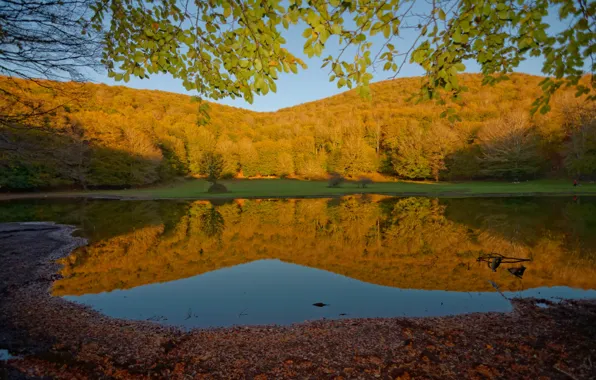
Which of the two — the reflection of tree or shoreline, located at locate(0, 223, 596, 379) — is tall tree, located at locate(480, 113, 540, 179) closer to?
the reflection of tree

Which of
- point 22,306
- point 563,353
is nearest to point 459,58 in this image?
point 563,353

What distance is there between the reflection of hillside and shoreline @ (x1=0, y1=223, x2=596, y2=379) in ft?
8.12

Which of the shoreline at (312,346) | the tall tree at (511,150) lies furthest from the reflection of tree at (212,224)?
the tall tree at (511,150)

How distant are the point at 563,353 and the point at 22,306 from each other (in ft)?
39.4

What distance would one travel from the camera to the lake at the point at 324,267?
8.47 meters

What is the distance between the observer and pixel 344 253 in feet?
45.9

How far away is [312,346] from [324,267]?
6.24 m

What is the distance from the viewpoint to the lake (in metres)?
8.47

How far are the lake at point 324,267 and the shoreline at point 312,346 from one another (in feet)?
2.76

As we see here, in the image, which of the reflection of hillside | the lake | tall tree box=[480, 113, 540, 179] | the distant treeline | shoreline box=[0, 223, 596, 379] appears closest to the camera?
shoreline box=[0, 223, 596, 379]

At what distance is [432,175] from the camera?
62.5m

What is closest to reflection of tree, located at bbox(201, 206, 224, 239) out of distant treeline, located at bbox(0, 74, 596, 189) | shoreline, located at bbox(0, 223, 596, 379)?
shoreline, located at bbox(0, 223, 596, 379)

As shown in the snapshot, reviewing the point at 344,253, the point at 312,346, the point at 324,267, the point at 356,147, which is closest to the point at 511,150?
the point at 356,147

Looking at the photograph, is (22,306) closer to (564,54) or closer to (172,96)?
(564,54)
